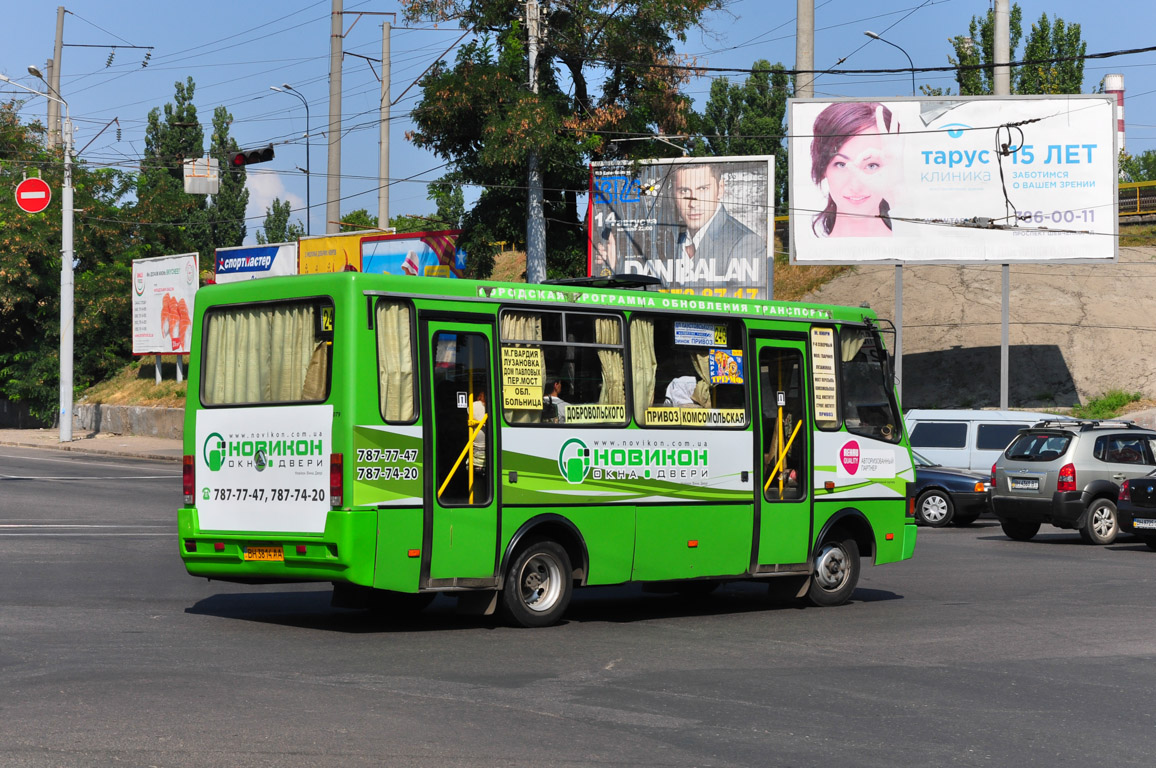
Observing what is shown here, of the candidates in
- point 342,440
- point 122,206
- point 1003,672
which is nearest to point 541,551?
point 342,440

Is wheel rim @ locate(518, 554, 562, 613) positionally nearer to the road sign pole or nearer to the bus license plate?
the bus license plate

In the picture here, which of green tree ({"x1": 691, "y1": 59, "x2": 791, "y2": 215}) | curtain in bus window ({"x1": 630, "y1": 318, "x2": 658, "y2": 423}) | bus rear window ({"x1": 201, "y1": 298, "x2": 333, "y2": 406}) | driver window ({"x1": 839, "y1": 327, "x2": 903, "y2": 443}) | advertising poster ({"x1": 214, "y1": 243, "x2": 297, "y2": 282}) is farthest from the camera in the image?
green tree ({"x1": 691, "y1": 59, "x2": 791, "y2": 215})

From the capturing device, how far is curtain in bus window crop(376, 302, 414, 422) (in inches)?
422

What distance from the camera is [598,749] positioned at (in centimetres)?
699

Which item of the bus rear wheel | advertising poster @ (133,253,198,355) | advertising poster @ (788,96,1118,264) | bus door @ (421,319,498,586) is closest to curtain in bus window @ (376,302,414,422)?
bus door @ (421,319,498,586)

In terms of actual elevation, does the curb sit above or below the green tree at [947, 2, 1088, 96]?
below

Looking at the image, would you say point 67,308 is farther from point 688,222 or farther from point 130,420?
point 688,222

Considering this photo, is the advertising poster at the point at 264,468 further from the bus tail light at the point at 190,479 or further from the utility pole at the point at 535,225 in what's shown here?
the utility pole at the point at 535,225

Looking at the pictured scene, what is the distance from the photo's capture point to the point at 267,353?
11242 mm

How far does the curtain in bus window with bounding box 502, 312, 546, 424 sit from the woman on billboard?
86.1ft

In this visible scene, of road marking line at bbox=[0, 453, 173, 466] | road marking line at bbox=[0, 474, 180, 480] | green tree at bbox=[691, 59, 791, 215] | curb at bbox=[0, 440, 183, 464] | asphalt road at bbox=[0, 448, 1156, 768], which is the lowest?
asphalt road at bbox=[0, 448, 1156, 768]

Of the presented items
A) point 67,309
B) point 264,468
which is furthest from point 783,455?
point 67,309

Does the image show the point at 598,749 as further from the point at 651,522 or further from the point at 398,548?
the point at 651,522

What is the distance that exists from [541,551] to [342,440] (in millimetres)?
2076
